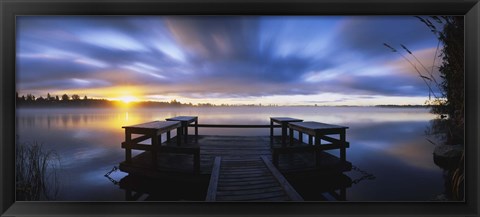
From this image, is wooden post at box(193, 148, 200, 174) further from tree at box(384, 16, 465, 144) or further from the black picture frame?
tree at box(384, 16, 465, 144)

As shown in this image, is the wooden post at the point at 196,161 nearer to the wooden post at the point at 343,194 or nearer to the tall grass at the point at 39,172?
the tall grass at the point at 39,172

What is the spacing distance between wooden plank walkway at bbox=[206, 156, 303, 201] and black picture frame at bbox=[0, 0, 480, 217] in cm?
14

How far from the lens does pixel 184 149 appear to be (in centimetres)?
246

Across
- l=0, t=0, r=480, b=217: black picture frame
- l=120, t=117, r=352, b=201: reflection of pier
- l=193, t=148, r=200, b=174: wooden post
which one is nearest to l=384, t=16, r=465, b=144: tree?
l=0, t=0, r=480, b=217: black picture frame

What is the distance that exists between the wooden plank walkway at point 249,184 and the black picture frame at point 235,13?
145mm

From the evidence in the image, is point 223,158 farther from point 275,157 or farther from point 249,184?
point 249,184

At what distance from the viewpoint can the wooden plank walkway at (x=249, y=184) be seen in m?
1.77

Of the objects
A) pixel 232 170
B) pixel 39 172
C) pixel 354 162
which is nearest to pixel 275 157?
pixel 232 170

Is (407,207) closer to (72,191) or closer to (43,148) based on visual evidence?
(43,148)

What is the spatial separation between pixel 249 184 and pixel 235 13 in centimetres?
153

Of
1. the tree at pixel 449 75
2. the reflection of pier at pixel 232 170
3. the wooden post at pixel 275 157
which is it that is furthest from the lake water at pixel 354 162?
the wooden post at pixel 275 157
